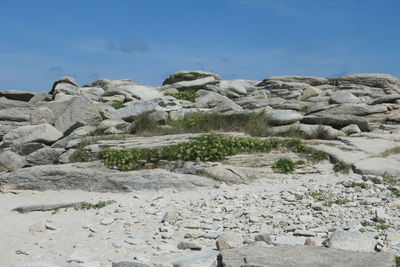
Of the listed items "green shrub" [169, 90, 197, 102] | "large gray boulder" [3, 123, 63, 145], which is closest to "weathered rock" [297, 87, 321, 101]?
"green shrub" [169, 90, 197, 102]

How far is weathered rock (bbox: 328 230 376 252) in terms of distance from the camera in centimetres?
805

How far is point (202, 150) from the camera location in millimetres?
14734

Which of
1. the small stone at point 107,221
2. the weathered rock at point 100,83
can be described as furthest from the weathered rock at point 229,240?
the weathered rock at point 100,83

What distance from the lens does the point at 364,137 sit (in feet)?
57.0

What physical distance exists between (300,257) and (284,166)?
7.23m

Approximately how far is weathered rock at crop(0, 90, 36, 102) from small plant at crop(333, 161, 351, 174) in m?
22.2

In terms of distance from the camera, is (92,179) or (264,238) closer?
(264,238)

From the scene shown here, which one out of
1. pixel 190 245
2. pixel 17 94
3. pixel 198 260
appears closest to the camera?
pixel 198 260

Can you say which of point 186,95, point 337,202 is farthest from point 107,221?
point 186,95

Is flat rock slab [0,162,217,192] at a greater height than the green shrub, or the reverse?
the green shrub

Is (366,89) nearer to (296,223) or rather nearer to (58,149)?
(58,149)

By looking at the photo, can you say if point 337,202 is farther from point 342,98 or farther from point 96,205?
point 342,98

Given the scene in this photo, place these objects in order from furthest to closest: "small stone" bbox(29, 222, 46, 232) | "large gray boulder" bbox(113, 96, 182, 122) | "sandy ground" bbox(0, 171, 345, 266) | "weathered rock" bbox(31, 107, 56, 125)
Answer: "weathered rock" bbox(31, 107, 56, 125)
"large gray boulder" bbox(113, 96, 182, 122)
"small stone" bbox(29, 222, 46, 232)
"sandy ground" bbox(0, 171, 345, 266)

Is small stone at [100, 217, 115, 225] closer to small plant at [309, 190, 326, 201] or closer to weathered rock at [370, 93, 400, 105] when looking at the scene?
small plant at [309, 190, 326, 201]
